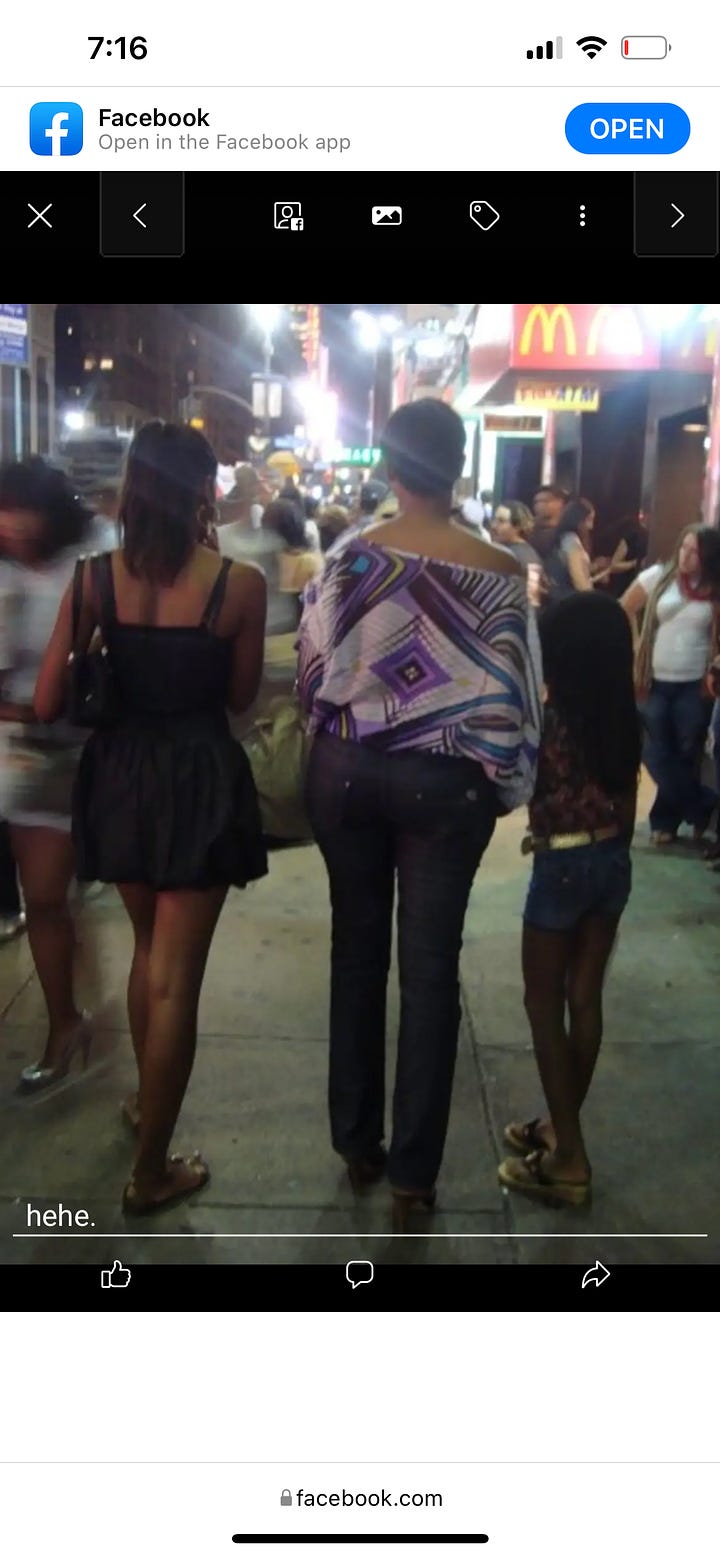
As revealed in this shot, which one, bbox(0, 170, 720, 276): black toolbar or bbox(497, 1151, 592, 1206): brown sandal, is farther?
bbox(497, 1151, 592, 1206): brown sandal

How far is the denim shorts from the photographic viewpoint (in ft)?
7.57

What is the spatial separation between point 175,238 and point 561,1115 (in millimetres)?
1783

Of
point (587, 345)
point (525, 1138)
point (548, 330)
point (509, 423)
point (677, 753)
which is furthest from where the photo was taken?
point (509, 423)

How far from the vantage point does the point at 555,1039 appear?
2449mm

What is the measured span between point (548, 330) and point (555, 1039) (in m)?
2.76

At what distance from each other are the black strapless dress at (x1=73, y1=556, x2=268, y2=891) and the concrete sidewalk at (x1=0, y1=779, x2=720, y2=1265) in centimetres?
64

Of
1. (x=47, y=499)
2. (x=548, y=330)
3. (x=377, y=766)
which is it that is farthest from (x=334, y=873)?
(x=548, y=330)

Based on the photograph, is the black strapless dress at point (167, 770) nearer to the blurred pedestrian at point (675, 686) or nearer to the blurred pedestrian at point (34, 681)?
the blurred pedestrian at point (34, 681)

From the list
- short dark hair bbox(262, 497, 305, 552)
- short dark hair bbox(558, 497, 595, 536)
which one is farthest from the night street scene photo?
short dark hair bbox(262, 497, 305, 552)

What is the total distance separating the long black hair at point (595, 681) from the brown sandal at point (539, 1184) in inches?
32.1

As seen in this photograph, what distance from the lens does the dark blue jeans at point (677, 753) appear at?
4.88 metres
